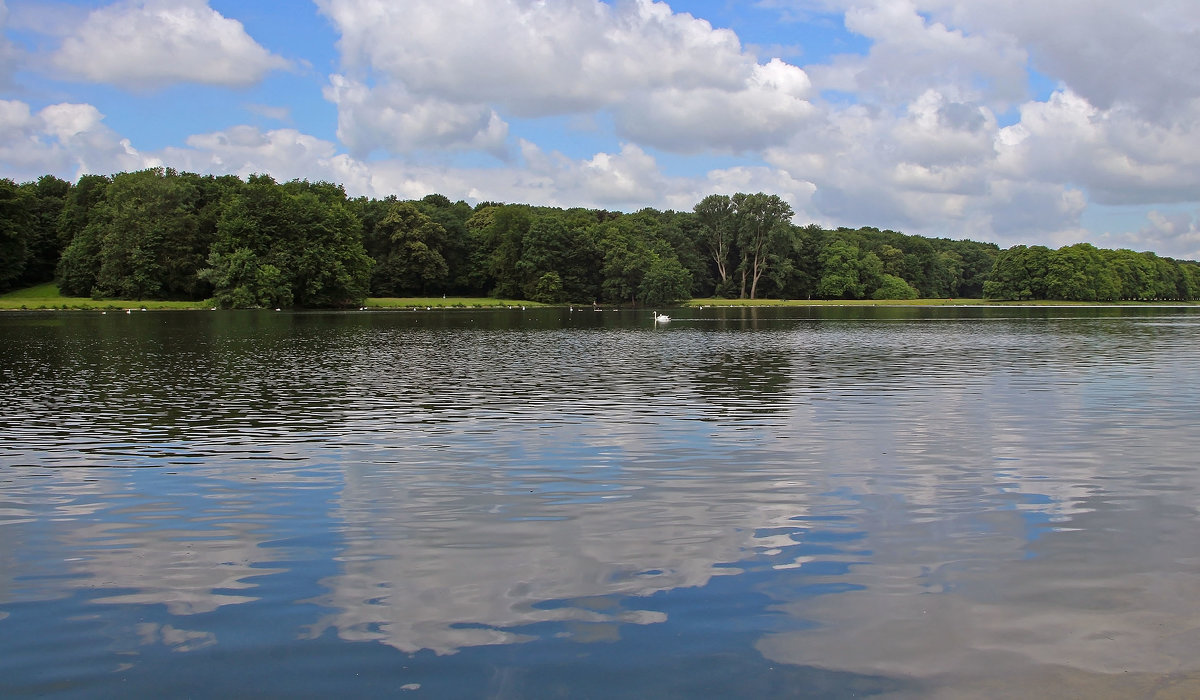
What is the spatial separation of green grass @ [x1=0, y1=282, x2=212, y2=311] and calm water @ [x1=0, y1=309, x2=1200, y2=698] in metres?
92.4

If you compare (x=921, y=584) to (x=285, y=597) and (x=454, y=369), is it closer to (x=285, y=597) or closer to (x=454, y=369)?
(x=285, y=597)

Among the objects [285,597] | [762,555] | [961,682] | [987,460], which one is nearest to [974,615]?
[961,682]

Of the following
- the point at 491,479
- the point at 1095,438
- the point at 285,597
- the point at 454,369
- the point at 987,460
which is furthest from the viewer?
the point at 454,369

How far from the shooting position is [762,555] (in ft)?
35.9

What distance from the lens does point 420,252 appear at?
14788 cm

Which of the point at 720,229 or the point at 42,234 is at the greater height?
the point at 720,229

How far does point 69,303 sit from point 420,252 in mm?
53076

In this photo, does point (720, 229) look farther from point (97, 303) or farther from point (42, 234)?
point (42, 234)

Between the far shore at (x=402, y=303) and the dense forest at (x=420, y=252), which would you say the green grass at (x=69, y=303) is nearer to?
the far shore at (x=402, y=303)

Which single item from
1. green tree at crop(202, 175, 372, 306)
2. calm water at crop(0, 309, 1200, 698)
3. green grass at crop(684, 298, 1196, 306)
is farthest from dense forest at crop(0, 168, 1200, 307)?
calm water at crop(0, 309, 1200, 698)

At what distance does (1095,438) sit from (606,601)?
48.8ft

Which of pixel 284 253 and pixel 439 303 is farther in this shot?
pixel 439 303

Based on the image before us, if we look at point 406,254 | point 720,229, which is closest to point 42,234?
point 406,254

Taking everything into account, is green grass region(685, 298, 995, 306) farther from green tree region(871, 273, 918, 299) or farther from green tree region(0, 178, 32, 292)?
green tree region(0, 178, 32, 292)
